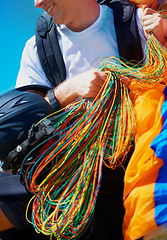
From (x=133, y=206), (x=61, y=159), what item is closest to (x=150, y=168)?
(x=133, y=206)

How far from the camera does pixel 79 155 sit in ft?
2.88

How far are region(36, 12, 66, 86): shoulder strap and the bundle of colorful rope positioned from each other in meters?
0.32

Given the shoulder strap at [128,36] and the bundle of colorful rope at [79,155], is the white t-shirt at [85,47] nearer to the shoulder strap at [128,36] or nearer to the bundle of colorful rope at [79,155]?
the shoulder strap at [128,36]

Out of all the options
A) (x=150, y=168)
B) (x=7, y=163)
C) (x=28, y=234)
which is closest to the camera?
(x=150, y=168)

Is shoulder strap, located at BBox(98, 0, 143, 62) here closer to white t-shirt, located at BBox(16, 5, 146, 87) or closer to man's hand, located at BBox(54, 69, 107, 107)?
white t-shirt, located at BBox(16, 5, 146, 87)

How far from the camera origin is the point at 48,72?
1229mm

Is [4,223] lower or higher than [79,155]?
lower

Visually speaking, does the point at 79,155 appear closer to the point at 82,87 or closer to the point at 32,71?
the point at 82,87

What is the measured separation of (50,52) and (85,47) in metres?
0.14

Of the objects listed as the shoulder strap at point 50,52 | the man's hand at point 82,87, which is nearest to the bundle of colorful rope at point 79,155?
the man's hand at point 82,87

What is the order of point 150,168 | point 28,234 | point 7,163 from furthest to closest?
1. point 28,234
2. point 7,163
3. point 150,168

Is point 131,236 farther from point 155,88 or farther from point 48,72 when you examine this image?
point 48,72

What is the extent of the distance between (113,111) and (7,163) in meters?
0.34

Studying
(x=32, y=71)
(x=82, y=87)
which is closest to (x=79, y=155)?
(x=82, y=87)
